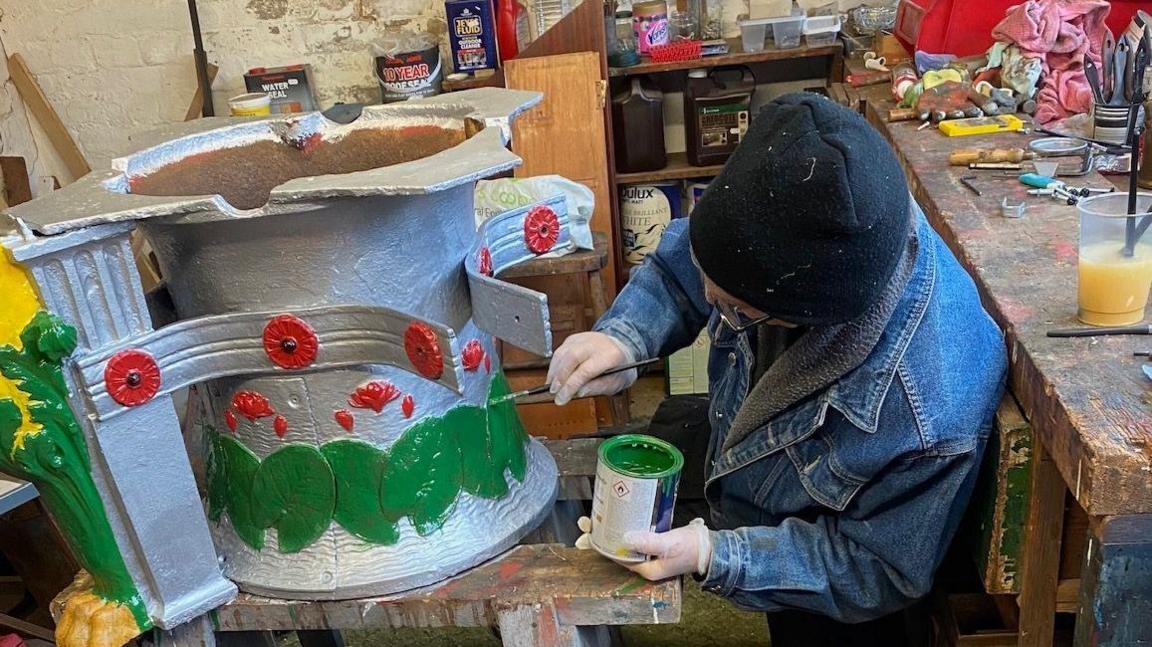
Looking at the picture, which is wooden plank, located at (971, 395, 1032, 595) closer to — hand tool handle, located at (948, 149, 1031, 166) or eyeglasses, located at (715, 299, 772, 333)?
eyeglasses, located at (715, 299, 772, 333)

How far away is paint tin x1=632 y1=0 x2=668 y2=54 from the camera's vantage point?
300cm

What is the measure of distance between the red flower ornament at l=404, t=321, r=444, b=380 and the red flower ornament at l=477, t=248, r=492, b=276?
0.21 metres

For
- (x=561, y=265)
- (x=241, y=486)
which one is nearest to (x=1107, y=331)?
(x=241, y=486)

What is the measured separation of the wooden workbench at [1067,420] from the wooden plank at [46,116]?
3095 mm

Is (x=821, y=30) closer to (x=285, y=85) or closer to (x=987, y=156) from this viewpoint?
(x=987, y=156)

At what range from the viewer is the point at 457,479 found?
126cm

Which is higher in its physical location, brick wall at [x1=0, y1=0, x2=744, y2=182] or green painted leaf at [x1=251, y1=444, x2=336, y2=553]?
brick wall at [x1=0, y1=0, x2=744, y2=182]

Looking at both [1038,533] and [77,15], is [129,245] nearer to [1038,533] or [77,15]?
[1038,533]

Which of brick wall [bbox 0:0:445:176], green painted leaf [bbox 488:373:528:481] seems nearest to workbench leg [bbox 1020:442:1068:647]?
green painted leaf [bbox 488:373:528:481]

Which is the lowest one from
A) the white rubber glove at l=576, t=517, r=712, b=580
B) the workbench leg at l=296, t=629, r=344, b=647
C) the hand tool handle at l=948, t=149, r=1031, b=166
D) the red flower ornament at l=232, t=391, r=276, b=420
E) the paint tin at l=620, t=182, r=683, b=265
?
the workbench leg at l=296, t=629, r=344, b=647

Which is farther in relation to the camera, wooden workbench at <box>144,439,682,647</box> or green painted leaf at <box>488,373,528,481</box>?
green painted leaf at <box>488,373,528,481</box>

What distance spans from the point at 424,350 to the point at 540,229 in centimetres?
36

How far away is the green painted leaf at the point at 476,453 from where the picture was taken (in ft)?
4.14

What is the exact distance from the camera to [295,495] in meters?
1.23
